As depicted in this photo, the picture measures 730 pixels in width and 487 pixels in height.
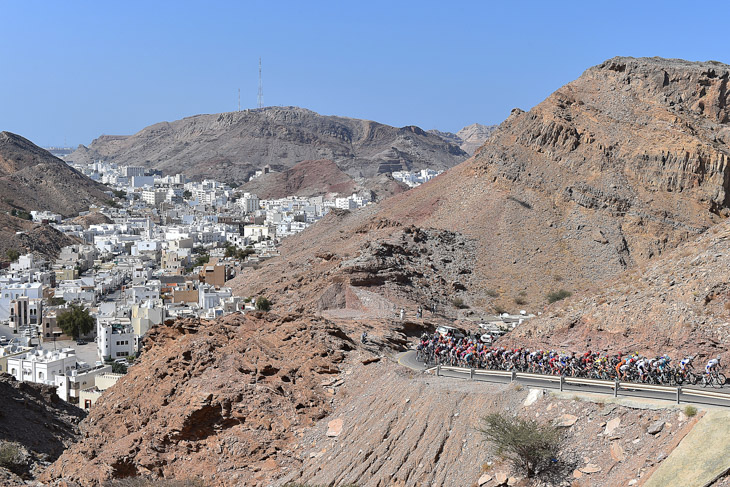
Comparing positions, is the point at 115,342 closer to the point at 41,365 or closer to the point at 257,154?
the point at 41,365

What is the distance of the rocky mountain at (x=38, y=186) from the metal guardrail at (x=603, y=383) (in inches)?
3190

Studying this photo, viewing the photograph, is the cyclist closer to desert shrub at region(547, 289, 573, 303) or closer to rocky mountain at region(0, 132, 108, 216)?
desert shrub at region(547, 289, 573, 303)

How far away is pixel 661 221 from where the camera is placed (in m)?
39.8

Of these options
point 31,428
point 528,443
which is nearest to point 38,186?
point 31,428

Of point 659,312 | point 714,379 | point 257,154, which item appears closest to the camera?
point 714,379

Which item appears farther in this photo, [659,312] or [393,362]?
[393,362]

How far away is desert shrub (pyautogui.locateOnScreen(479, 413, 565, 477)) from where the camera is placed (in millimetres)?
10992

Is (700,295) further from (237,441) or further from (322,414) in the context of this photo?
(237,441)

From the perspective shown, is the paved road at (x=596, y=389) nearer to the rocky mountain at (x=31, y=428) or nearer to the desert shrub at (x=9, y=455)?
the rocky mountain at (x=31, y=428)

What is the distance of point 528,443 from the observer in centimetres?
1098

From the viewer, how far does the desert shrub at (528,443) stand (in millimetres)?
10992

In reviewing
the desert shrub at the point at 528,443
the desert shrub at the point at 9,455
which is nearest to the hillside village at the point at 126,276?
the desert shrub at the point at 9,455

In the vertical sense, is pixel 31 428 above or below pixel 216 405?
below

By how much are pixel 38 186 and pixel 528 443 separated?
339 ft
